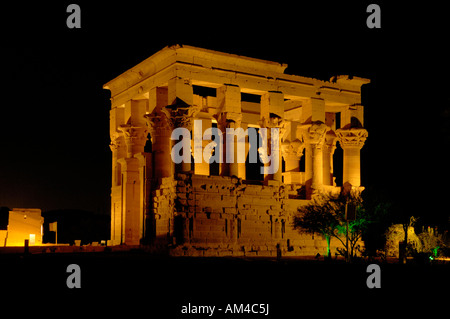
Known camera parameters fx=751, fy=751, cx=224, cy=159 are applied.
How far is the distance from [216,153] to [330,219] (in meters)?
8.67

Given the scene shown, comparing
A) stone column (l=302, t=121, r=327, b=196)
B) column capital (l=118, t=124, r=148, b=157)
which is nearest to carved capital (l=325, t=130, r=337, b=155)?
stone column (l=302, t=121, r=327, b=196)

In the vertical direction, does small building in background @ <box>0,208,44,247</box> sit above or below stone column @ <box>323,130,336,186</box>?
below

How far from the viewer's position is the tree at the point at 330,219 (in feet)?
140

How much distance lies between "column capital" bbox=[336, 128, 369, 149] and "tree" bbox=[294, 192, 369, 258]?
13.0ft

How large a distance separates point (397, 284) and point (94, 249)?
21142 millimetres

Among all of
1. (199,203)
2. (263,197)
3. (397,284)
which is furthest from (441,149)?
(397,284)

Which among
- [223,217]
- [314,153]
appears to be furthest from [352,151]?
[223,217]

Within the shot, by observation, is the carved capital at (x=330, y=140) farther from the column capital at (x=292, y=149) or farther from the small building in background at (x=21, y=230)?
the small building in background at (x=21, y=230)

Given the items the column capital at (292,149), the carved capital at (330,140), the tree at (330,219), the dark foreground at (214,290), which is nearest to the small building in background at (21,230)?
the column capital at (292,149)

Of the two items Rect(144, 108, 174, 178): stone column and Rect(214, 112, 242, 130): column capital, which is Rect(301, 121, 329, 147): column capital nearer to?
Rect(214, 112, 242, 130): column capital

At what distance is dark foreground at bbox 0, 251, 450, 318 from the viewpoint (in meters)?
18.9

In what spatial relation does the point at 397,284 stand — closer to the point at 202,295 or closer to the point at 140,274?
the point at 202,295

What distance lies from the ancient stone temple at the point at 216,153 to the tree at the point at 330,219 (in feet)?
2.10

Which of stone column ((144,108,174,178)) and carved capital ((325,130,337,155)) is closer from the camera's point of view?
stone column ((144,108,174,178))
